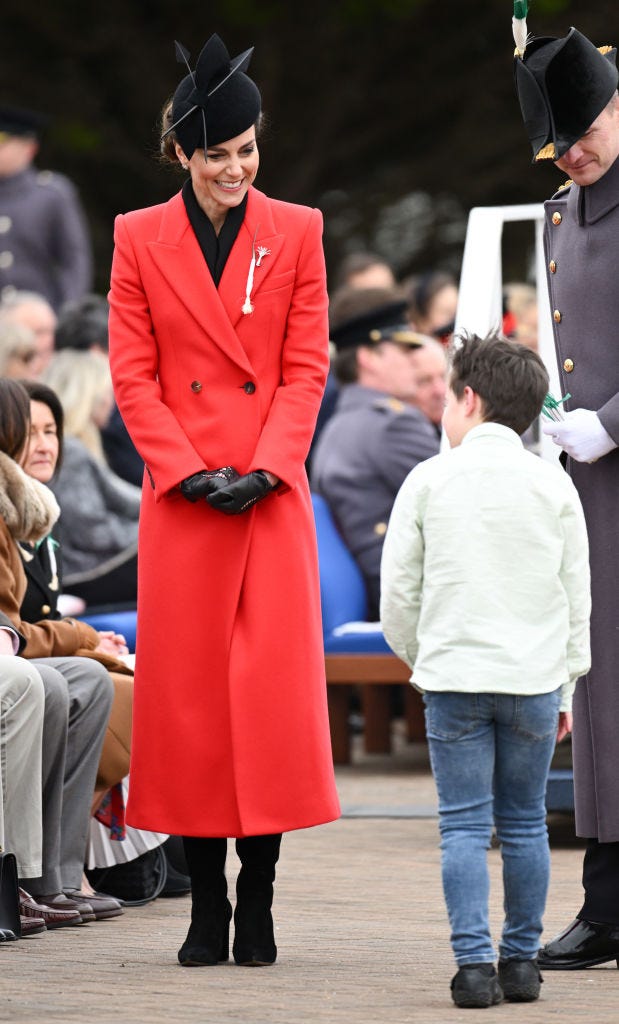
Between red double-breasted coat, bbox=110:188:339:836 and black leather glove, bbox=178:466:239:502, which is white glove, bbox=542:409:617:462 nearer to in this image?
red double-breasted coat, bbox=110:188:339:836

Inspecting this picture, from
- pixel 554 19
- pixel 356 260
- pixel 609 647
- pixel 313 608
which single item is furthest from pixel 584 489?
pixel 554 19

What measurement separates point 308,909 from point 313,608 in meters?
1.08

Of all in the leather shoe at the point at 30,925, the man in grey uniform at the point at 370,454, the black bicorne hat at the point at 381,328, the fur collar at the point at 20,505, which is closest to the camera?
the leather shoe at the point at 30,925

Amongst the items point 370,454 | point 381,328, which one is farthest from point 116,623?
point 381,328

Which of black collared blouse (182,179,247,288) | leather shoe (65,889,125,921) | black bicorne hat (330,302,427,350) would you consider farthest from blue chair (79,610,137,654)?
black collared blouse (182,179,247,288)

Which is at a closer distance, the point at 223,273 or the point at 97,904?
the point at 223,273

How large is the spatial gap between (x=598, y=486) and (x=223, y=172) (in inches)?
44.0

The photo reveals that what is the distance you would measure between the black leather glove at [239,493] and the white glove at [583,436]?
668mm

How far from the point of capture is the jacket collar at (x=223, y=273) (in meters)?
5.02

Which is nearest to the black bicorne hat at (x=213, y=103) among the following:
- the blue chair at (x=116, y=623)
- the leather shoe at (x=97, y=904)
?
the leather shoe at (x=97, y=904)

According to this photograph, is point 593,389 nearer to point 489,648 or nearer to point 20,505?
point 489,648

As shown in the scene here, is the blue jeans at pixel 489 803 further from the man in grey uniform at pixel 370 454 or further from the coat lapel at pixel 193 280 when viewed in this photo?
the man in grey uniform at pixel 370 454

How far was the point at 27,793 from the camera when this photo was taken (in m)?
5.48

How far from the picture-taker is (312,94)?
55.3 feet
